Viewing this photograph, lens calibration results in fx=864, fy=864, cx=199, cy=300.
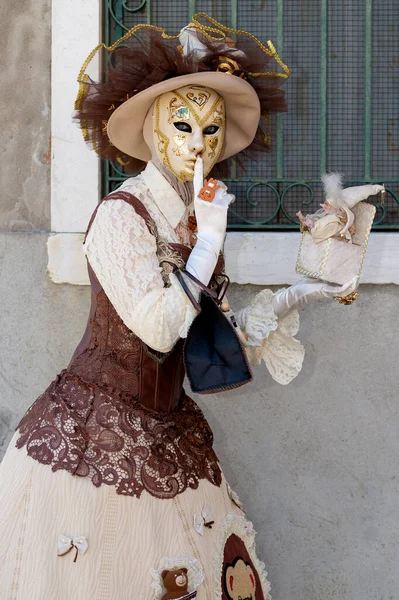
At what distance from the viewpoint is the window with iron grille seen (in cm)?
388

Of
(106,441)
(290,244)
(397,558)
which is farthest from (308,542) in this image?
(106,441)

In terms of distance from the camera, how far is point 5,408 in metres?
3.78

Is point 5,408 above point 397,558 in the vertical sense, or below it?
above

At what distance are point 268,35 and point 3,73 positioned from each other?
1.19 m

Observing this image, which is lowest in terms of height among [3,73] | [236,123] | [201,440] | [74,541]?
[74,541]

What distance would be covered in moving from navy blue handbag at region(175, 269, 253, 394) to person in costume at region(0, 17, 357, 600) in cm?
7

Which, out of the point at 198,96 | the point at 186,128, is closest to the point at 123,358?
the point at 186,128

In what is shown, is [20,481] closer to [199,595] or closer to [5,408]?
[199,595]

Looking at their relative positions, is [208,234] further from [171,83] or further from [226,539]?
[226,539]

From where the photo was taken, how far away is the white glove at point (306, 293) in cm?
259

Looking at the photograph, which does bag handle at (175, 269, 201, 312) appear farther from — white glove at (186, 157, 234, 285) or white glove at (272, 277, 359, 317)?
white glove at (272, 277, 359, 317)
